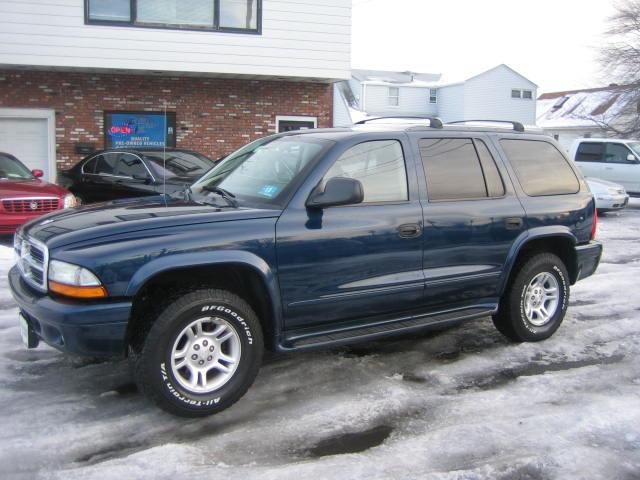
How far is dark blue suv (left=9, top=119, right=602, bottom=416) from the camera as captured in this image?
3.62 meters

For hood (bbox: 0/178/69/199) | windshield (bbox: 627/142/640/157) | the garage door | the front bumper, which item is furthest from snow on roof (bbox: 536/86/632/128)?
the front bumper

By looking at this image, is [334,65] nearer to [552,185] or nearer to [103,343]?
[552,185]

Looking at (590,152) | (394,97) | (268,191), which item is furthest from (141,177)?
(394,97)

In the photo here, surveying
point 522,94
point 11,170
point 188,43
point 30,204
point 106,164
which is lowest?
point 30,204

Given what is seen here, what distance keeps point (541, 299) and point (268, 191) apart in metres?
2.58

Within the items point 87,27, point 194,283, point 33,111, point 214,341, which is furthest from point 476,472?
point 33,111

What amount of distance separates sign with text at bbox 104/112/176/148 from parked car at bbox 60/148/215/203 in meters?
3.63

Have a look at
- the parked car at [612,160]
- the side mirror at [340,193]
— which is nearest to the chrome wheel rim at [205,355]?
the side mirror at [340,193]

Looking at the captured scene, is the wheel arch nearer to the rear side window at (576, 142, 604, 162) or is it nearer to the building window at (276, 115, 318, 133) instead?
the building window at (276, 115, 318, 133)

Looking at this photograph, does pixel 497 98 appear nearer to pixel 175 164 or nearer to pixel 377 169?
pixel 175 164

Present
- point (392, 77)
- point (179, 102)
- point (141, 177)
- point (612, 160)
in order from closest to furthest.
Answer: point (141, 177)
point (179, 102)
point (612, 160)
point (392, 77)

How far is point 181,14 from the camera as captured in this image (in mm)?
14570

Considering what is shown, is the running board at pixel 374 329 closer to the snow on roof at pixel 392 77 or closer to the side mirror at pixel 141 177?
the side mirror at pixel 141 177

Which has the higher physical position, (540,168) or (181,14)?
(181,14)
